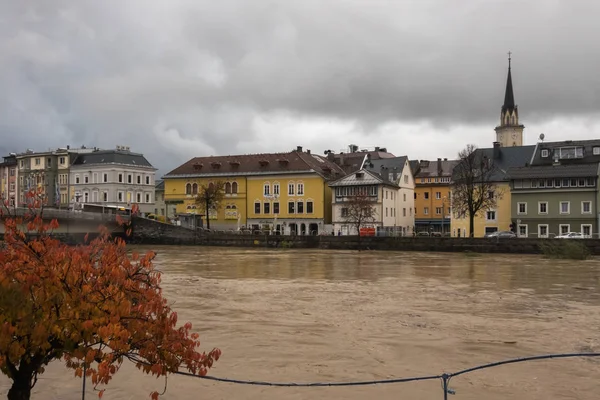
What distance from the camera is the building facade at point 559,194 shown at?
6812 cm

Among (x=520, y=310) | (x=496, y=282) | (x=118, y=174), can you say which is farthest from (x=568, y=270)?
(x=118, y=174)

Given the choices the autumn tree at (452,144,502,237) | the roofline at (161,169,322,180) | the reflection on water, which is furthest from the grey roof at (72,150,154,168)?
the reflection on water

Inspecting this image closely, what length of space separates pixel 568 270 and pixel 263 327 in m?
28.5

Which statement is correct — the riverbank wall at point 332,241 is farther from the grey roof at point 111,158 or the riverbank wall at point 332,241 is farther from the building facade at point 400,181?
the grey roof at point 111,158

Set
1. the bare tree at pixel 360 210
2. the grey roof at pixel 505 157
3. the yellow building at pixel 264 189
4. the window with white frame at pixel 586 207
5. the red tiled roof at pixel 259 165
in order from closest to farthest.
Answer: the window with white frame at pixel 586 207
the bare tree at pixel 360 210
the grey roof at pixel 505 157
the yellow building at pixel 264 189
the red tiled roof at pixel 259 165

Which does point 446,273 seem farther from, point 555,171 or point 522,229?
point 555,171

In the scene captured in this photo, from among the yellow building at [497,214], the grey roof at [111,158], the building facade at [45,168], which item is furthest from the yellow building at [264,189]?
the building facade at [45,168]

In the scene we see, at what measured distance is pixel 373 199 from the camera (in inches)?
3164

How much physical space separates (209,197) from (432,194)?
37.8 metres

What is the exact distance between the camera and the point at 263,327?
17.2 metres

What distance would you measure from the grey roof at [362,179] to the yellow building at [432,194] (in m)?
19.4

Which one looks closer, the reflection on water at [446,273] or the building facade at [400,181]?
the reflection on water at [446,273]

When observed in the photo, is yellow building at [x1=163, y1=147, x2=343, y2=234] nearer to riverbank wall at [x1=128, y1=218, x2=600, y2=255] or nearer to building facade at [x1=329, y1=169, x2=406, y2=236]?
building facade at [x1=329, y1=169, x2=406, y2=236]

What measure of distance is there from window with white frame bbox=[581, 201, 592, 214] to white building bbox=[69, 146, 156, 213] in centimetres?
6590
